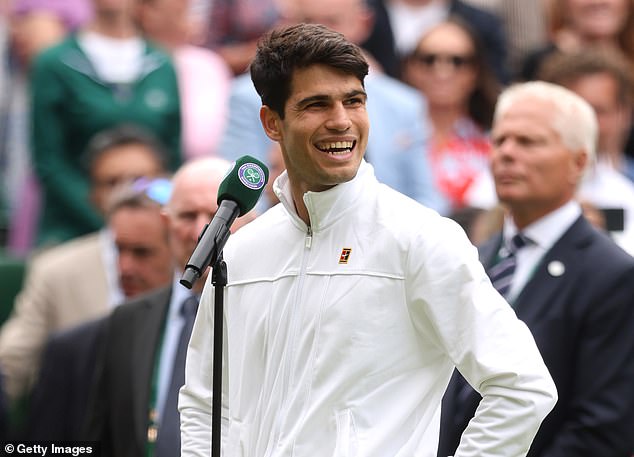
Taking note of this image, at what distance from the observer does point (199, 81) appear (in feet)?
31.9

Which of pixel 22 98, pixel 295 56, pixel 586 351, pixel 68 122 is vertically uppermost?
pixel 22 98

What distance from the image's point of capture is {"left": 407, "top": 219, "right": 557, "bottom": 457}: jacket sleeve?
3750 mm

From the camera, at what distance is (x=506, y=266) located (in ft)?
18.5

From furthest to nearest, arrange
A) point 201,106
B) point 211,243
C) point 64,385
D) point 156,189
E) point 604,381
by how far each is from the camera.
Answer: point 201,106
point 156,189
point 64,385
point 604,381
point 211,243

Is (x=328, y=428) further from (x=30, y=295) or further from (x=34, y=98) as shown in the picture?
(x=34, y=98)

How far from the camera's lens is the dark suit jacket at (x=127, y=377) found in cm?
603

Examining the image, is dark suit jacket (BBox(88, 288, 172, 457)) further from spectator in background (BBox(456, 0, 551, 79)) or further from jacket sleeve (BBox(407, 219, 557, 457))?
spectator in background (BBox(456, 0, 551, 79))

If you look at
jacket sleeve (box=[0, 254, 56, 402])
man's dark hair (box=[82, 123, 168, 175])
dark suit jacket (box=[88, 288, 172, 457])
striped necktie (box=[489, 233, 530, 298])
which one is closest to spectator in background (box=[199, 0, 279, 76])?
man's dark hair (box=[82, 123, 168, 175])

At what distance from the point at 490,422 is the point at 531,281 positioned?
1672mm

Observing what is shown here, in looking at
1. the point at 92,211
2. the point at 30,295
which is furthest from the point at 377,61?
the point at 30,295

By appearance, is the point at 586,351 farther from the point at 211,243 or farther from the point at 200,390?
the point at 211,243

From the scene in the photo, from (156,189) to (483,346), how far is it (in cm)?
401

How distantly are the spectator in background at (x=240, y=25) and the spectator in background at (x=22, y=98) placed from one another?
947 millimetres

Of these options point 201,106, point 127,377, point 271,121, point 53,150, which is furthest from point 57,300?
point 271,121
